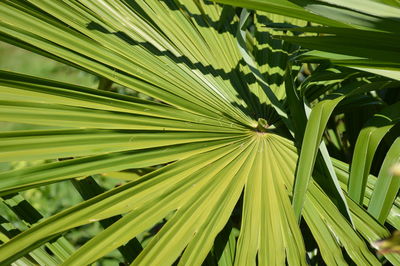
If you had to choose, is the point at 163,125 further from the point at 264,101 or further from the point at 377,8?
the point at 377,8

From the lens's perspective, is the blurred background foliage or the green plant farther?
the blurred background foliage

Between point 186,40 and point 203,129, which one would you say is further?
point 186,40

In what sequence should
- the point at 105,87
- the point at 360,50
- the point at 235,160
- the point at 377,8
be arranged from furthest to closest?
1. the point at 105,87
2. the point at 235,160
3. the point at 360,50
4. the point at 377,8

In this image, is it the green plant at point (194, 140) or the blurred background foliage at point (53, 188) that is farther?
the blurred background foliage at point (53, 188)

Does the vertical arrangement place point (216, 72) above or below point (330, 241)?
above

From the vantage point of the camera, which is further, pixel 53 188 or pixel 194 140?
pixel 53 188

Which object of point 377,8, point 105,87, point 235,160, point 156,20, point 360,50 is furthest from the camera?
point 105,87

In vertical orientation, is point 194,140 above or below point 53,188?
above

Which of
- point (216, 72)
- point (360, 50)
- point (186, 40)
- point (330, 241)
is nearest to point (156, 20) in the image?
point (186, 40)
